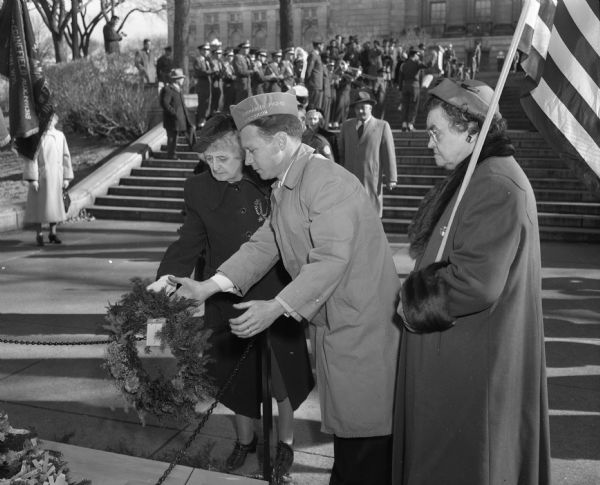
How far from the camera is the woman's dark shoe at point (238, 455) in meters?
4.04

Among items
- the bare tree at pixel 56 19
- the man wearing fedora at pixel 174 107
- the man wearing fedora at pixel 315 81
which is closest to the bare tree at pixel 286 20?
the man wearing fedora at pixel 315 81

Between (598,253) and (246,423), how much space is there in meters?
8.61

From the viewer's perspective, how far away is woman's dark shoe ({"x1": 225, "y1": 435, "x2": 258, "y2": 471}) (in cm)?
404

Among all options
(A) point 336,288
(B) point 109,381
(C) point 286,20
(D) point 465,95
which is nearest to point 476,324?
(A) point 336,288

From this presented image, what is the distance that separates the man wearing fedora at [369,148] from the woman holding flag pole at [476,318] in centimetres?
706

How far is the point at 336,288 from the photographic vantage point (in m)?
2.95

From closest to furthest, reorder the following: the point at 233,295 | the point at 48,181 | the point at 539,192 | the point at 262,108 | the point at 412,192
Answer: the point at 262,108, the point at 233,295, the point at 48,181, the point at 539,192, the point at 412,192

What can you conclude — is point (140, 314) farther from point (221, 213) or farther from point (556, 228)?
point (556, 228)

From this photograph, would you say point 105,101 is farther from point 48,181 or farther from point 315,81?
point 48,181

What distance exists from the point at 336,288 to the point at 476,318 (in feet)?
1.98

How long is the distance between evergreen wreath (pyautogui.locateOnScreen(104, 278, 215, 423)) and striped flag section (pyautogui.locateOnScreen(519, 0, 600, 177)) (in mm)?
2231

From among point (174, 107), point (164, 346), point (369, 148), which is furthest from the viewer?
point (174, 107)

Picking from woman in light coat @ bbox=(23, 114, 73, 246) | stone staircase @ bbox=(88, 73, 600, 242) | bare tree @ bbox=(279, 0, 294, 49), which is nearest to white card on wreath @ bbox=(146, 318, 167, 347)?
woman in light coat @ bbox=(23, 114, 73, 246)

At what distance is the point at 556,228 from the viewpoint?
1264 cm
